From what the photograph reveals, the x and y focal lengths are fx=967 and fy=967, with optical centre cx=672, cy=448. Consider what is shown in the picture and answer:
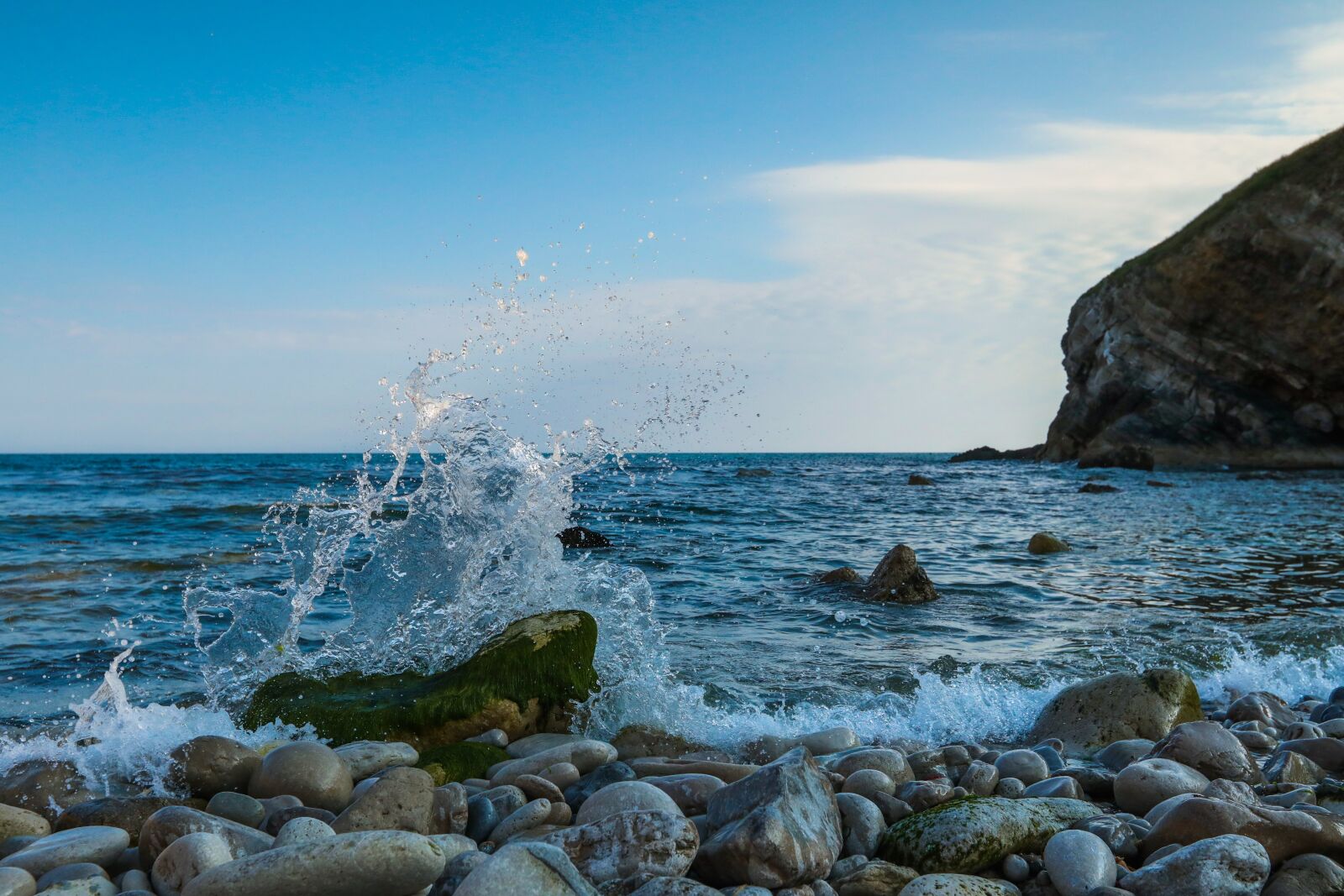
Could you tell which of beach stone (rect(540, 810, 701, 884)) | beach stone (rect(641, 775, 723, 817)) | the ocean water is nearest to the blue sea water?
the ocean water

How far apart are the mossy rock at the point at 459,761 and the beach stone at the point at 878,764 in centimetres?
157

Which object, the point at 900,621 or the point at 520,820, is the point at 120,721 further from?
the point at 900,621

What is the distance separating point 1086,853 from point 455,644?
4478mm

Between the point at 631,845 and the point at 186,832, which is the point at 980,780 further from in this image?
the point at 186,832

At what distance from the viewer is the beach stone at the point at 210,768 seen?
408cm

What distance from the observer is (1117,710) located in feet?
17.2

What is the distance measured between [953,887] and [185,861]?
223 centimetres

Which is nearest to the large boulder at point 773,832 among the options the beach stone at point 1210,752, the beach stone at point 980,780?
the beach stone at point 980,780

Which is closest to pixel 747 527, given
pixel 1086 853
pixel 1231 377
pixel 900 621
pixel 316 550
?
pixel 900 621

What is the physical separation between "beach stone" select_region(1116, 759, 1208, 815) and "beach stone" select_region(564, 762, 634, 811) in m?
1.97

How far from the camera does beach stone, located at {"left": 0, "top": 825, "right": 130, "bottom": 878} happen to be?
9.80ft

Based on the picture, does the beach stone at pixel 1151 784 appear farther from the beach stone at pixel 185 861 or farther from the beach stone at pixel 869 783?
the beach stone at pixel 185 861

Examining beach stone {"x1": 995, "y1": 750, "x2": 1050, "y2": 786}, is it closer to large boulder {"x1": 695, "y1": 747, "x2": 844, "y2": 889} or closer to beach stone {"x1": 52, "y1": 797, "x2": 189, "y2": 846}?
large boulder {"x1": 695, "y1": 747, "x2": 844, "y2": 889}

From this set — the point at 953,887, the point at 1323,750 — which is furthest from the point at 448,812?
the point at 1323,750
